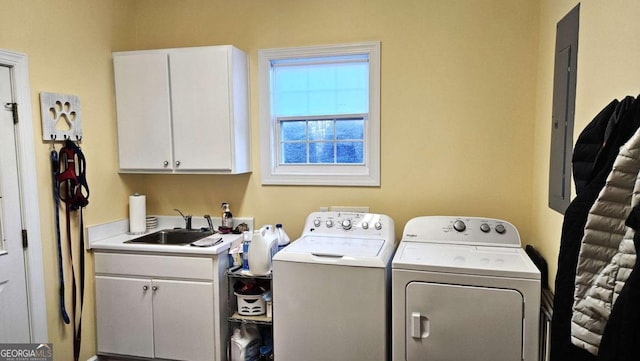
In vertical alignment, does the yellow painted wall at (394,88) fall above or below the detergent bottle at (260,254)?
above

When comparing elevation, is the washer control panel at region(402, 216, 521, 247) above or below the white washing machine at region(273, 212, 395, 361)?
above

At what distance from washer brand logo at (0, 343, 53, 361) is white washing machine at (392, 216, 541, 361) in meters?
2.06

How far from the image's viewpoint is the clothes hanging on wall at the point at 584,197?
126cm

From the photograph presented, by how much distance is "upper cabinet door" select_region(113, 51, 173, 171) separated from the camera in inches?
115

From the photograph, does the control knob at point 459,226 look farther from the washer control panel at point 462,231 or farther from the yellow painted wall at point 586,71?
the yellow painted wall at point 586,71

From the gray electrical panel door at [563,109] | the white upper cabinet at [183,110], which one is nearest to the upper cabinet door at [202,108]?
the white upper cabinet at [183,110]

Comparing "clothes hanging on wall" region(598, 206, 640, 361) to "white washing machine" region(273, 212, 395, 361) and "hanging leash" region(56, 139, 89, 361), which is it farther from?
"hanging leash" region(56, 139, 89, 361)

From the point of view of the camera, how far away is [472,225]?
2535 mm

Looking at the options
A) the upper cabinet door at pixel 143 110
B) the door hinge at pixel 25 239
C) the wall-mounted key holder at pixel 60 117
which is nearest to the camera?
the door hinge at pixel 25 239

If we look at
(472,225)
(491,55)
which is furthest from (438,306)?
(491,55)

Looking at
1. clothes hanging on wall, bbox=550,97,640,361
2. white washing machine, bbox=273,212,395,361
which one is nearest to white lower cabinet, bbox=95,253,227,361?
white washing machine, bbox=273,212,395,361

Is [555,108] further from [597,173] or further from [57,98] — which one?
[57,98]

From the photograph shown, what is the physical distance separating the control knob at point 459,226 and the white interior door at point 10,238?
8.38 ft

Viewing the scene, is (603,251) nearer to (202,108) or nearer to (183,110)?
(202,108)
